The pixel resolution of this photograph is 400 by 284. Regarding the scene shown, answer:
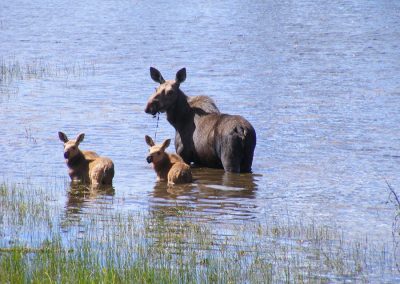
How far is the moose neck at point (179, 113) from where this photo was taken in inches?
632

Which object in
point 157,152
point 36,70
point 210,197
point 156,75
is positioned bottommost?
point 210,197

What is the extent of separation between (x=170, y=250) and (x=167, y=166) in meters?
4.20

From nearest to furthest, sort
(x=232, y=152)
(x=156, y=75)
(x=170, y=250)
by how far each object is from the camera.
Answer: (x=170, y=250)
(x=232, y=152)
(x=156, y=75)

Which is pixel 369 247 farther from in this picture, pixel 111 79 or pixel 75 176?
pixel 111 79

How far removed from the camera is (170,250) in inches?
404

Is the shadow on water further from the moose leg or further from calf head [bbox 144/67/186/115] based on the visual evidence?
calf head [bbox 144/67/186/115]

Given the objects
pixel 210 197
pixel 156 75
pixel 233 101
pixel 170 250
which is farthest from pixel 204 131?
pixel 233 101

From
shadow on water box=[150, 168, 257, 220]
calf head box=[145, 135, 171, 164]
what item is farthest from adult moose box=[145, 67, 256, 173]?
calf head box=[145, 135, 171, 164]

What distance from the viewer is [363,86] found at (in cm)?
2348

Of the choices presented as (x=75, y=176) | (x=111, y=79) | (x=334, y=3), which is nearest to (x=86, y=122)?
(x=75, y=176)

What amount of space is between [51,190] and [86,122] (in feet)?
16.8

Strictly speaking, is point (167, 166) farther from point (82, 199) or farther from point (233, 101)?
point (233, 101)

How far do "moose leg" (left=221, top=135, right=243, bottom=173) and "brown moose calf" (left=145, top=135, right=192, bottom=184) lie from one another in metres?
0.81

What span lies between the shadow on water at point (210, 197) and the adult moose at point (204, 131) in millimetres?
256
